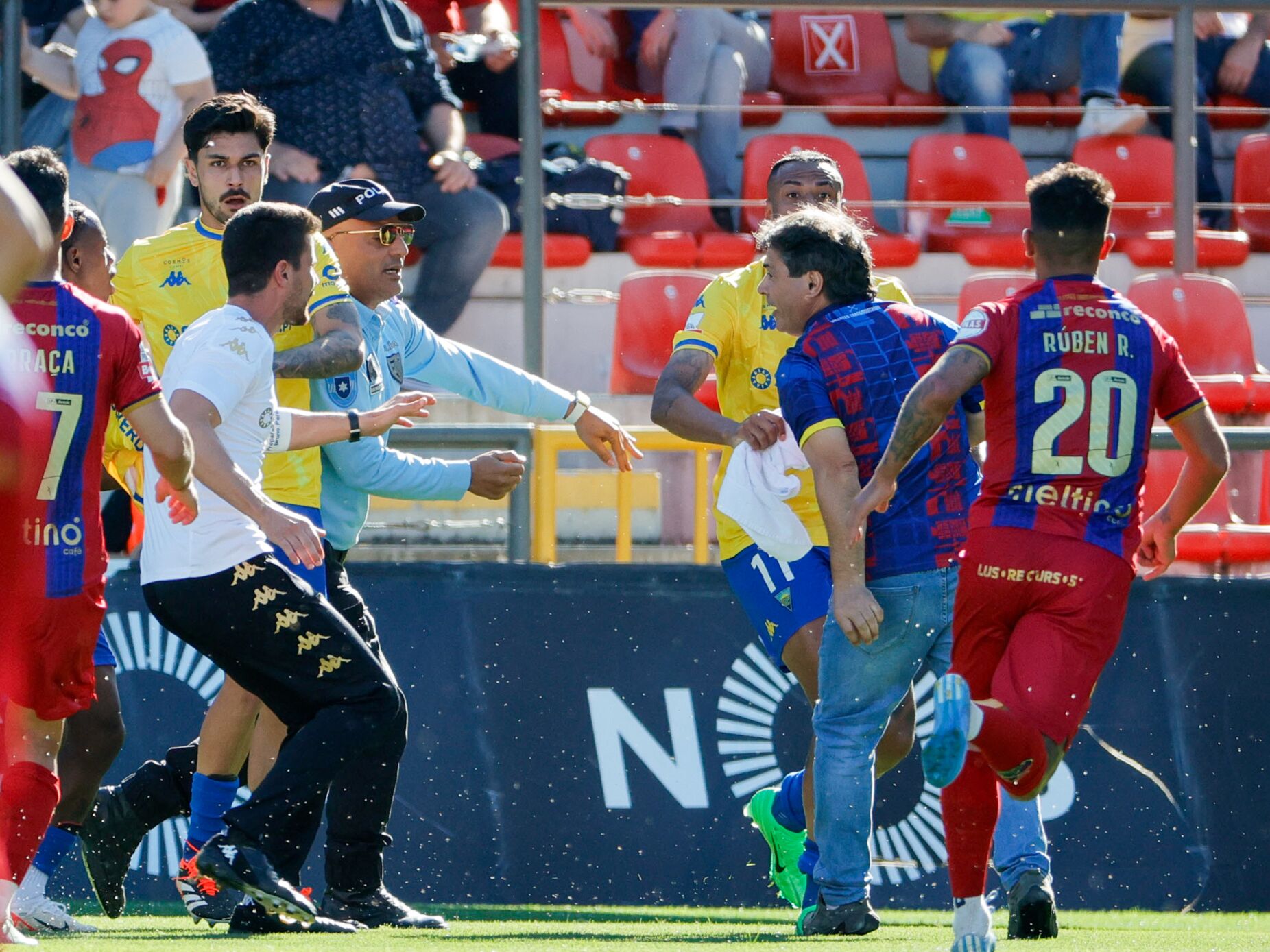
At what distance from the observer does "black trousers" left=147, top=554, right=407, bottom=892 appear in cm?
473

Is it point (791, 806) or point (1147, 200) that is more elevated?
point (1147, 200)

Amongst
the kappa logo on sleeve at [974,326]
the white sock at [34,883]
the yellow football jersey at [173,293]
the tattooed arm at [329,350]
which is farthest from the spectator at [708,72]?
the white sock at [34,883]

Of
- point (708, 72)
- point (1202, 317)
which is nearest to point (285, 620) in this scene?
point (1202, 317)

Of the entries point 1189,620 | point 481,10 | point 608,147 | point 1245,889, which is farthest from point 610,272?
point 1245,889

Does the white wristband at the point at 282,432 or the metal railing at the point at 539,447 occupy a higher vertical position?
the white wristband at the point at 282,432

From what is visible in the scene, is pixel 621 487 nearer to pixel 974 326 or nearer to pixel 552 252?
Result: pixel 552 252

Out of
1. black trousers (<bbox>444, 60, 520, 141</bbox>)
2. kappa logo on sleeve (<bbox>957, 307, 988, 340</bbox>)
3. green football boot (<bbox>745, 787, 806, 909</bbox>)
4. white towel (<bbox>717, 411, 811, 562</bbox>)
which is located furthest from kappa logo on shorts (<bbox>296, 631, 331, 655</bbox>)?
black trousers (<bbox>444, 60, 520, 141</bbox>)

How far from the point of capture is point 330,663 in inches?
189

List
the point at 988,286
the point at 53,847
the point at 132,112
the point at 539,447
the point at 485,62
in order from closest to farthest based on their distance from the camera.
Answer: the point at 53,847 < the point at 539,447 < the point at 485,62 < the point at 132,112 < the point at 988,286

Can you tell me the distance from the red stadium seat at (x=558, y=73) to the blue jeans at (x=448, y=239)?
49cm

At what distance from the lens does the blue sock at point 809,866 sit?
17.2 ft

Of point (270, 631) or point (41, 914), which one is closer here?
point (270, 631)

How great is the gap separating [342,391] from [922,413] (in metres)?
1.99

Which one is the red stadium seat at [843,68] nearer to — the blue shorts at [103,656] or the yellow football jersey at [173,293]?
the yellow football jersey at [173,293]
